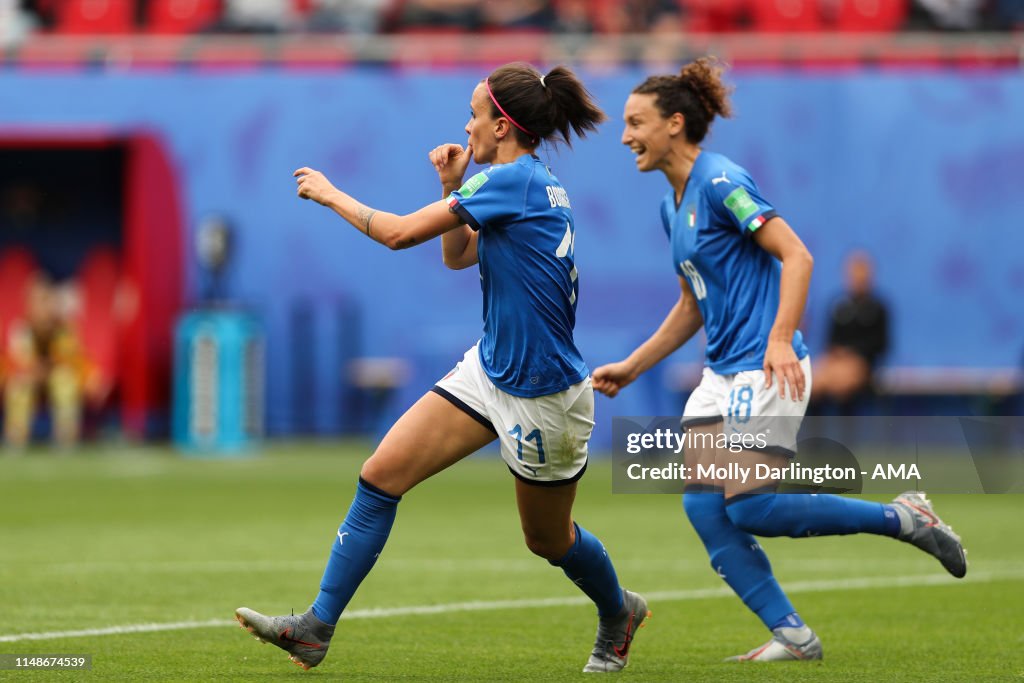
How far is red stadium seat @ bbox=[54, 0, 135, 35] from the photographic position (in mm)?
23172

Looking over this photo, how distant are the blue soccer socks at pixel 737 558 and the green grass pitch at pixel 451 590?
0.97 ft

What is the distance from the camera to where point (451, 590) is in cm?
919

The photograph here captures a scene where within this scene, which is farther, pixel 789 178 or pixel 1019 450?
pixel 789 178

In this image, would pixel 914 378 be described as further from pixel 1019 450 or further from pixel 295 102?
pixel 1019 450

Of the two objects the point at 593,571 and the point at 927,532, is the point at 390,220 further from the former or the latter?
the point at 927,532

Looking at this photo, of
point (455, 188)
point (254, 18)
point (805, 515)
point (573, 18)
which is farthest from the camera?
point (254, 18)

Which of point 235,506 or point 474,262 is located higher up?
point 474,262

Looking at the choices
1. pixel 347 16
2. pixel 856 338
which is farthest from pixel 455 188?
pixel 347 16

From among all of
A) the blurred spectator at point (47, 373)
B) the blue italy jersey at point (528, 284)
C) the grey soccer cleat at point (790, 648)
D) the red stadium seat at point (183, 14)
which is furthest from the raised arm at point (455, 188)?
the red stadium seat at point (183, 14)

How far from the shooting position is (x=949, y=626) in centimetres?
789

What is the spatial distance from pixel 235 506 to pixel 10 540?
2.83m

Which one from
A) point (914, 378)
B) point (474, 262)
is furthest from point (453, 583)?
point (914, 378)

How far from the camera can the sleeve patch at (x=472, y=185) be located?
611 cm

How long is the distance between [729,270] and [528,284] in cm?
112
